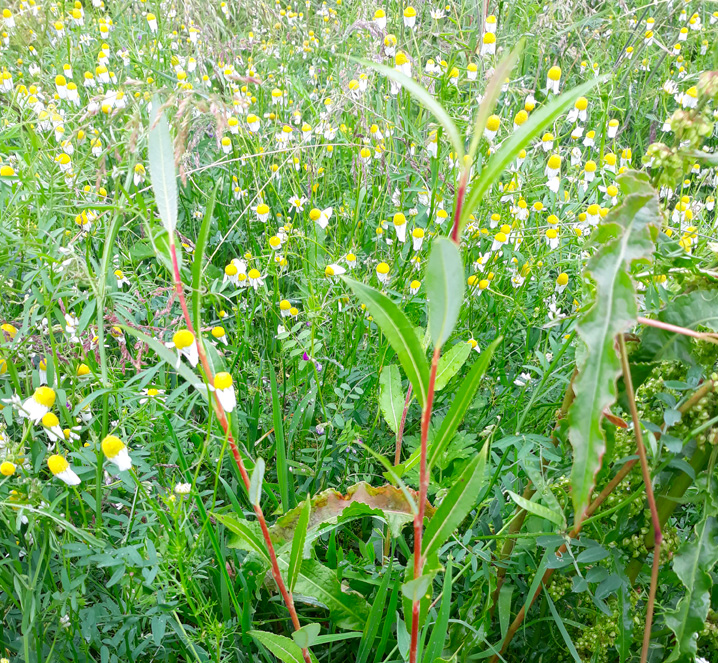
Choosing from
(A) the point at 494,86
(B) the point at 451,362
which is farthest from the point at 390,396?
(A) the point at 494,86

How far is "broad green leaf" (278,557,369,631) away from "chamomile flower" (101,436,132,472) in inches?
15.5

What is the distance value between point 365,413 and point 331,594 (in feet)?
1.90

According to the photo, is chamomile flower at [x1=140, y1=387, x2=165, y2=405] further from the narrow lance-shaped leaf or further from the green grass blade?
the narrow lance-shaped leaf

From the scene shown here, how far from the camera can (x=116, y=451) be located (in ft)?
3.32

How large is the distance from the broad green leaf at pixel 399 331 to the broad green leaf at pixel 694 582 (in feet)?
1.61

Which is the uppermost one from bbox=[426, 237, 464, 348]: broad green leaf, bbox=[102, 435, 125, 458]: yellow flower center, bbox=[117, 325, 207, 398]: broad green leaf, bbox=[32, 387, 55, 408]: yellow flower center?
bbox=[426, 237, 464, 348]: broad green leaf

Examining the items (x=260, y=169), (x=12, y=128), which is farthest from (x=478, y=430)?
(x=12, y=128)

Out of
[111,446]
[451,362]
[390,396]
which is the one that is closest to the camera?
[111,446]

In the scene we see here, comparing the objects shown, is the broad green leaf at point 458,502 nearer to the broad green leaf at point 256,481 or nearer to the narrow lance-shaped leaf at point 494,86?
the broad green leaf at point 256,481

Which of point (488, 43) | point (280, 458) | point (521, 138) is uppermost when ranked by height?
point (488, 43)

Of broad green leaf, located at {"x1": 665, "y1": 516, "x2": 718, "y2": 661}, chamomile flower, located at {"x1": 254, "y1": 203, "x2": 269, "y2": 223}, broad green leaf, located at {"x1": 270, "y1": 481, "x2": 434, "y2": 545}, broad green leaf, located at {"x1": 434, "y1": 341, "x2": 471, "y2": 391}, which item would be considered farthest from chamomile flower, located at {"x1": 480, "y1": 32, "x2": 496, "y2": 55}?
broad green leaf, located at {"x1": 665, "y1": 516, "x2": 718, "y2": 661}

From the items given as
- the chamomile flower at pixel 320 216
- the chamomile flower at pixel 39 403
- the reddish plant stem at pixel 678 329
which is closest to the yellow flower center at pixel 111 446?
the chamomile flower at pixel 39 403

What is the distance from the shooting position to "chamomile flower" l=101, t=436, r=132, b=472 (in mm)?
1000

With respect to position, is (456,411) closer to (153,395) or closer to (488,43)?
(153,395)
